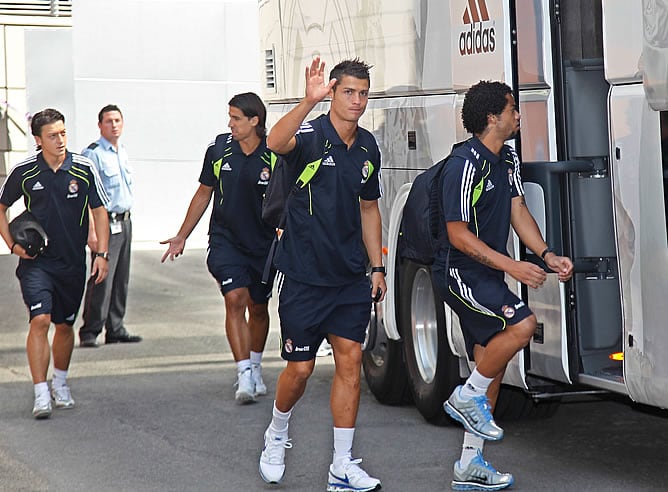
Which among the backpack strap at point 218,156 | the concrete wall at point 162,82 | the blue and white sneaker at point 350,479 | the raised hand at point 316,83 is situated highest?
the concrete wall at point 162,82

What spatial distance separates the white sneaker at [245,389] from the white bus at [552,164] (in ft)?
2.57

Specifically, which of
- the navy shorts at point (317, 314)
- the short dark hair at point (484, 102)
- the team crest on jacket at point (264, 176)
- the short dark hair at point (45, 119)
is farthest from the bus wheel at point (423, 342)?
the short dark hair at point (45, 119)

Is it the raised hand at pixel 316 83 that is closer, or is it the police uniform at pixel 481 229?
the raised hand at pixel 316 83

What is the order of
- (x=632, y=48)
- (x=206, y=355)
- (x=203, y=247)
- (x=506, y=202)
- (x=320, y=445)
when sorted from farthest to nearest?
(x=203, y=247), (x=206, y=355), (x=320, y=445), (x=506, y=202), (x=632, y=48)

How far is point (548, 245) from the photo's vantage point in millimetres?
7094

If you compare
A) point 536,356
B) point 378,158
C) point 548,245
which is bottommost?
point 536,356

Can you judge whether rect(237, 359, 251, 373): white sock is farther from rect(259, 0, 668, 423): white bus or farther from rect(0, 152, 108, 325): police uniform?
rect(0, 152, 108, 325): police uniform

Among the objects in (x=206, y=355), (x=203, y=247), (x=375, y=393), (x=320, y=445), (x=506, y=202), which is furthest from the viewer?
(x=203, y=247)

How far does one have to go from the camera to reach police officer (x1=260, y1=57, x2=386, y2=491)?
22.2ft

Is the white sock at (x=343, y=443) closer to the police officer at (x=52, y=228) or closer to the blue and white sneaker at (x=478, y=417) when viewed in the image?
the blue and white sneaker at (x=478, y=417)

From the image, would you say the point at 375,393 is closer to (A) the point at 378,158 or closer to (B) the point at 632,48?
(A) the point at 378,158

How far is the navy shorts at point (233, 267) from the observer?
955 centimetres

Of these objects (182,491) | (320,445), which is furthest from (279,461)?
(320,445)

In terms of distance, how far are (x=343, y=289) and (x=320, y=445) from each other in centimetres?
143
